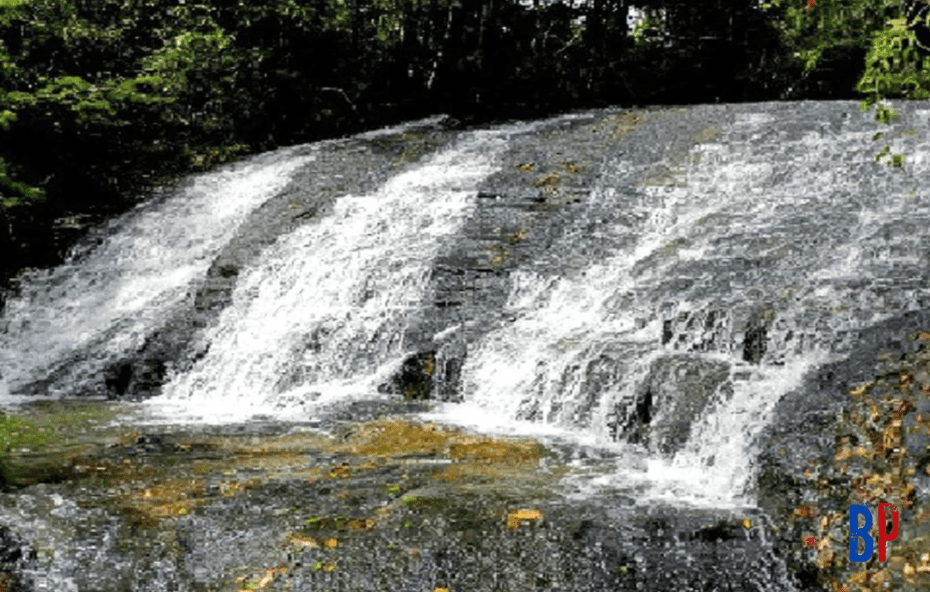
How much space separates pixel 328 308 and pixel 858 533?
269 inches

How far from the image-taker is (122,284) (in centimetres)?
1197

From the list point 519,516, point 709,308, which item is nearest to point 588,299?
point 709,308

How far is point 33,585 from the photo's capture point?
4406 mm

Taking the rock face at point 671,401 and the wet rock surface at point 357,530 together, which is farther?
the rock face at point 671,401

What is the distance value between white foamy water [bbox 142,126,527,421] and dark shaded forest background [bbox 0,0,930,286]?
4.25m

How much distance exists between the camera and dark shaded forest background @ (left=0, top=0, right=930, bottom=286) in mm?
14430

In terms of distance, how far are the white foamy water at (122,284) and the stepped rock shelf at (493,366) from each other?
0.18 feet

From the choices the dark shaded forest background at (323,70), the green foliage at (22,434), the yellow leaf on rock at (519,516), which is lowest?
the green foliage at (22,434)

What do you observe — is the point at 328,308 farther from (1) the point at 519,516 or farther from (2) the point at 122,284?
(1) the point at 519,516

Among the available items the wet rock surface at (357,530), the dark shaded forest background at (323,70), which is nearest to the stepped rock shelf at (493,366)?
the wet rock surface at (357,530)

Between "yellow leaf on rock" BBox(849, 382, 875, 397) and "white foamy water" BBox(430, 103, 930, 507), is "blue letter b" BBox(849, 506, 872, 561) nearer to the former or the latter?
"white foamy water" BBox(430, 103, 930, 507)

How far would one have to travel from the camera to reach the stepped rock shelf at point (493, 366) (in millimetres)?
4844

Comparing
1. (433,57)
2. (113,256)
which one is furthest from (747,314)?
(433,57)

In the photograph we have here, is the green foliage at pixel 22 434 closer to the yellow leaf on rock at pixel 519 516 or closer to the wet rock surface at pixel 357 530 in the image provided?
the wet rock surface at pixel 357 530
